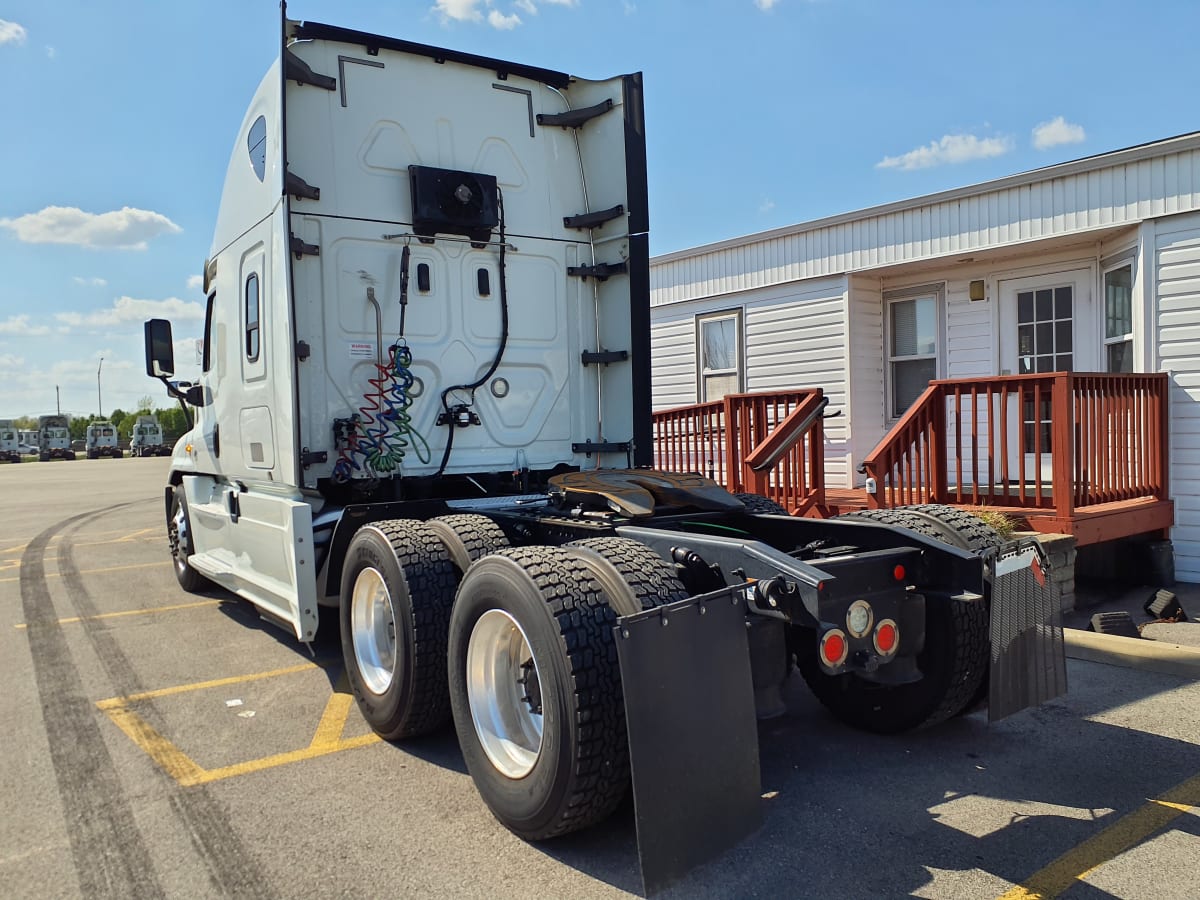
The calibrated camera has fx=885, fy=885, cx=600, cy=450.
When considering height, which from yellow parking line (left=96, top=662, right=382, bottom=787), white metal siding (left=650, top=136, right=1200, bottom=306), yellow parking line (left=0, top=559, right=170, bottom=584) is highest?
white metal siding (left=650, top=136, right=1200, bottom=306)

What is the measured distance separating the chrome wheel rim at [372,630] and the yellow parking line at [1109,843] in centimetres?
303

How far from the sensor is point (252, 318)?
5.76m

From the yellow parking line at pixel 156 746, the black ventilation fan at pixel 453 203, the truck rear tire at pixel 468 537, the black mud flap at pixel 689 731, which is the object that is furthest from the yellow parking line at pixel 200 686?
the black mud flap at pixel 689 731

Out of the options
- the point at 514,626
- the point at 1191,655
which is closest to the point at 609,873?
the point at 514,626

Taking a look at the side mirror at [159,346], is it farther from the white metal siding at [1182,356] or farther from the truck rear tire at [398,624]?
the white metal siding at [1182,356]

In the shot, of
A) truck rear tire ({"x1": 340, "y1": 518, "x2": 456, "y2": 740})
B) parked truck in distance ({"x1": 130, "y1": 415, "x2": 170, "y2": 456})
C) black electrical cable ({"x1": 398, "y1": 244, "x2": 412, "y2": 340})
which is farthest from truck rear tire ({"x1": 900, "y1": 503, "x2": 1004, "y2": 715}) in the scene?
parked truck in distance ({"x1": 130, "y1": 415, "x2": 170, "y2": 456})

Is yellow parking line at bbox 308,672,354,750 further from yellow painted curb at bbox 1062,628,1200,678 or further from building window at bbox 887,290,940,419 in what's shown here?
building window at bbox 887,290,940,419

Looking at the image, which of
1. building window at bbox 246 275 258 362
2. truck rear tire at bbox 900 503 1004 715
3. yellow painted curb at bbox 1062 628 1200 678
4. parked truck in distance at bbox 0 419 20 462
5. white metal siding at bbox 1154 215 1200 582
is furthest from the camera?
parked truck in distance at bbox 0 419 20 462

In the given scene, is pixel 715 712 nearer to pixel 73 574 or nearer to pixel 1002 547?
pixel 1002 547

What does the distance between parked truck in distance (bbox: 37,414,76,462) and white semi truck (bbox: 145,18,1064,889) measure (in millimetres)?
59260

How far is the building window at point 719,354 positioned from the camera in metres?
11.7

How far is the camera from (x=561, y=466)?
619 centimetres

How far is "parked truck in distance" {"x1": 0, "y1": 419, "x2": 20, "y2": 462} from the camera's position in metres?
54.5

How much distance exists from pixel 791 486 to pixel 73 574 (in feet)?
26.0
